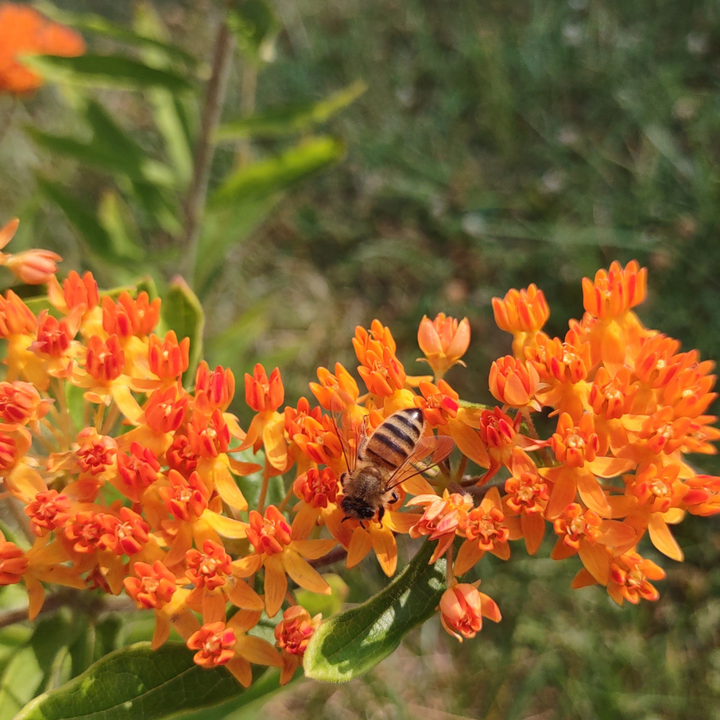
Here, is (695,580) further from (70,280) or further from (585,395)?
(70,280)

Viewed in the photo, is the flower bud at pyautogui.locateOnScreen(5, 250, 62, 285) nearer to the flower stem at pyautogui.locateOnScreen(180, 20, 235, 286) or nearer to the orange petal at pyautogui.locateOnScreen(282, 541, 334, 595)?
the orange petal at pyautogui.locateOnScreen(282, 541, 334, 595)

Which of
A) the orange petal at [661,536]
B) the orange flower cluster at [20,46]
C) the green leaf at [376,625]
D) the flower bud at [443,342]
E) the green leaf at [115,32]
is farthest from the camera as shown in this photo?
the orange flower cluster at [20,46]

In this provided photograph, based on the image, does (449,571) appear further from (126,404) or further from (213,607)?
(126,404)

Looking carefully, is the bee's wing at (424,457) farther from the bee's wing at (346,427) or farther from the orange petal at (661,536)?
the orange petal at (661,536)

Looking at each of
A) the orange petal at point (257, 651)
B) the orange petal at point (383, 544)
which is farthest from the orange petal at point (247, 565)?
the orange petal at point (383, 544)

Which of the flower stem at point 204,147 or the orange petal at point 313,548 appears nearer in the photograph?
the orange petal at point 313,548

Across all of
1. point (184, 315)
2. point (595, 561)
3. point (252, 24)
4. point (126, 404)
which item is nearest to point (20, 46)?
point (252, 24)
